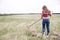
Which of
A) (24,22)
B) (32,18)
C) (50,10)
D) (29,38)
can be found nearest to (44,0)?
(50,10)

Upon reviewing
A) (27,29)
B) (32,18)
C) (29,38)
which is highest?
(32,18)

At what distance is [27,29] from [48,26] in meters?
0.29

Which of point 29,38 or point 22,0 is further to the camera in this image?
point 22,0

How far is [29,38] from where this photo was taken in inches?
67.6

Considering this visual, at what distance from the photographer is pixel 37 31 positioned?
69.2 inches

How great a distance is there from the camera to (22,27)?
69.9 inches

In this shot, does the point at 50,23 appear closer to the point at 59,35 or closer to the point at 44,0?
the point at 59,35

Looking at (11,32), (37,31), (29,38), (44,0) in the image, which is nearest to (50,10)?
(44,0)

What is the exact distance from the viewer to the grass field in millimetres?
1720

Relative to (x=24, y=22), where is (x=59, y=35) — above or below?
below

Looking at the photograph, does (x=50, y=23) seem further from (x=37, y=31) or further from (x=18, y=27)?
(x=18, y=27)

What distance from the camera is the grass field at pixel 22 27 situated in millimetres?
1720

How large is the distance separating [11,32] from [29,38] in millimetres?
255

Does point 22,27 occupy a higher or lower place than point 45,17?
lower
